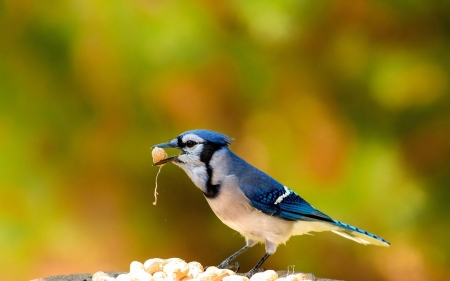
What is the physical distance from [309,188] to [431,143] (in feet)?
1.52

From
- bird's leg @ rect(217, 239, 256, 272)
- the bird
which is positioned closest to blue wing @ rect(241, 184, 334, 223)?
the bird

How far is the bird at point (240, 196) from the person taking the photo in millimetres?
1591

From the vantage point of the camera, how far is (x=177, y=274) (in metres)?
1.42

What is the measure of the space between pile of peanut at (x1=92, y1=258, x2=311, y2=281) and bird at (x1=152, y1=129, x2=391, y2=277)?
0.64 ft

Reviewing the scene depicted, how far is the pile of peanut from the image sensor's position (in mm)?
1374

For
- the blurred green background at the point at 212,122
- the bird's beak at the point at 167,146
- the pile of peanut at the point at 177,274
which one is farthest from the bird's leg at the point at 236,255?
the blurred green background at the point at 212,122

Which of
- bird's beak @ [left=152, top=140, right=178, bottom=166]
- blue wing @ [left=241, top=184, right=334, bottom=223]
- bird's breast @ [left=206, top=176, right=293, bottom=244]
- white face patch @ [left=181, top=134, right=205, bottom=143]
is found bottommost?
bird's breast @ [left=206, top=176, right=293, bottom=244]

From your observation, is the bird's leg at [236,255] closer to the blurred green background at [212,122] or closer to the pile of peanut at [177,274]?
the pile of peanut at [177,274]

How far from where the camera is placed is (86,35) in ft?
7.09

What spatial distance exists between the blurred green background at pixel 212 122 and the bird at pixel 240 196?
1.56 ft

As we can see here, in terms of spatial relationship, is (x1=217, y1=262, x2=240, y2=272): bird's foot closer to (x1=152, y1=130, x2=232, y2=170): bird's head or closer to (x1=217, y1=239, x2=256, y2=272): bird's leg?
(x1=217, y1=239, x2=256, y2=272): bird's leg

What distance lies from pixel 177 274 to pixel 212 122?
89 centimetres

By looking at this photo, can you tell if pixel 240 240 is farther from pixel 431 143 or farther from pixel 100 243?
pixel 431 143

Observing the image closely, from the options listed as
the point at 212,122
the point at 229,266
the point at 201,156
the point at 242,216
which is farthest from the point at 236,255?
the point at 212,122
